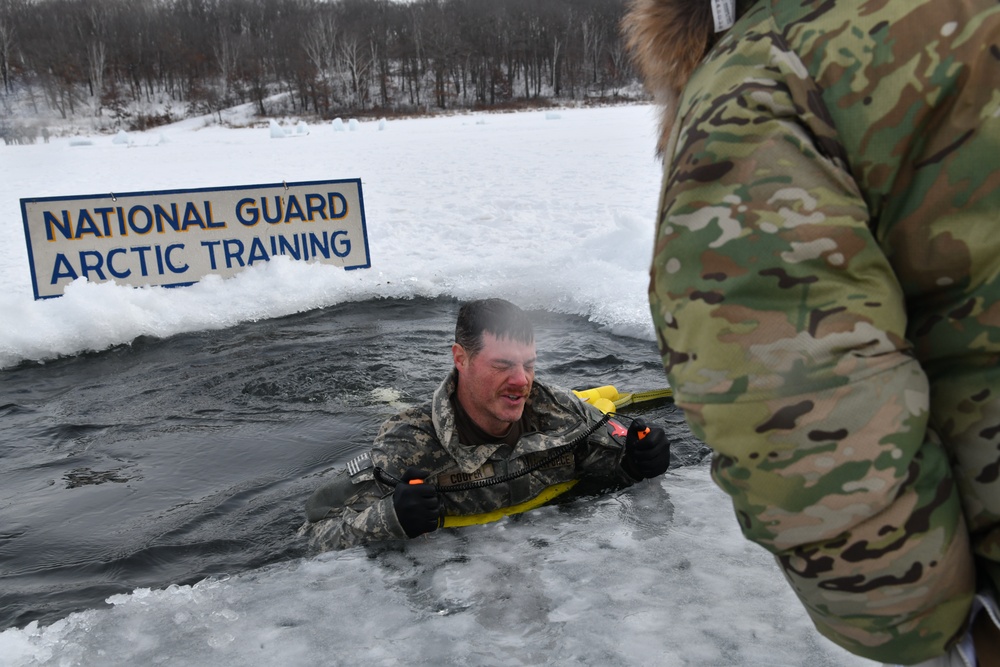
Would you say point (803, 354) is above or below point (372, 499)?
above

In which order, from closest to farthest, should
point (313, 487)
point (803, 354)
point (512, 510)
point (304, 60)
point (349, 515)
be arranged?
1. point (803, 354)
2. point (349, 515)
3. point (512, 510)
4. point (313, 487)
5. point (304, 60)

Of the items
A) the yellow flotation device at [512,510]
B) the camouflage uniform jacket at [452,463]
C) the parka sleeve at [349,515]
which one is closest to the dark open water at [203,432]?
the parka sleeve at [349,515]

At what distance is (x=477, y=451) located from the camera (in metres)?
3.21

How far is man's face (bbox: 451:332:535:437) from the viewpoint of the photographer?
315 cm

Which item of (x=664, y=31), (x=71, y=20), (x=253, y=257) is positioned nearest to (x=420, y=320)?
(x=253, y=257)

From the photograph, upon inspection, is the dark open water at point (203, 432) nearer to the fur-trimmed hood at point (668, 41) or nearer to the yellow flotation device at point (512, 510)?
the yellow flotation device at point (512, 510)

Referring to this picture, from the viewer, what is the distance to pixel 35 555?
3662 mm

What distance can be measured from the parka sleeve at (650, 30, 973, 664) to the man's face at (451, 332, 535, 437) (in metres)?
2.21

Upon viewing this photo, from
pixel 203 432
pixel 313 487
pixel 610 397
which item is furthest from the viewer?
pixel 203 432

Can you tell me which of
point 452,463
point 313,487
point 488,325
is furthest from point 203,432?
point 488,325

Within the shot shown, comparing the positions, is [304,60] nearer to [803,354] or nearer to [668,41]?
[668,41]

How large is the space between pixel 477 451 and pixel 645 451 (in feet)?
2.45

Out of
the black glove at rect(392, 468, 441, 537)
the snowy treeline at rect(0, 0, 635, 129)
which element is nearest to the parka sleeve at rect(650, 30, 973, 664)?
the black glove at rect(392, 468, 441, 537)

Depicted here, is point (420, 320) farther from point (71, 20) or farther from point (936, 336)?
point (71, 20)
